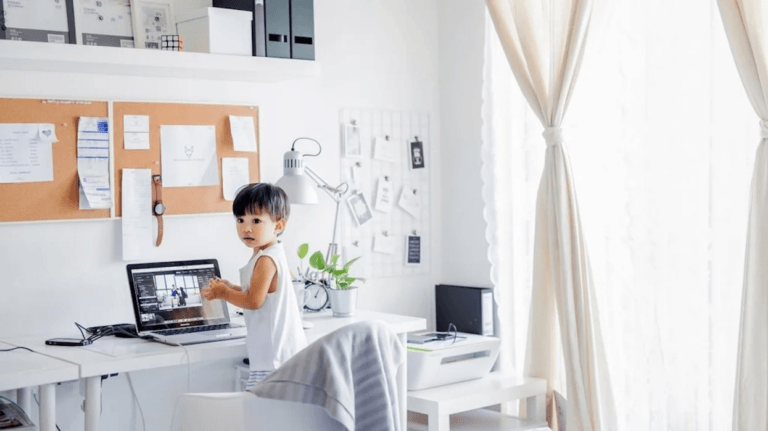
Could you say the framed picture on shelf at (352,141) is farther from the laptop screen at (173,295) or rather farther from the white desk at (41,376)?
the white desk at (41,376)

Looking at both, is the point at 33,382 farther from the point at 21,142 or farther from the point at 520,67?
the point at 520,67

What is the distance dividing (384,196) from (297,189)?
637 millimetres

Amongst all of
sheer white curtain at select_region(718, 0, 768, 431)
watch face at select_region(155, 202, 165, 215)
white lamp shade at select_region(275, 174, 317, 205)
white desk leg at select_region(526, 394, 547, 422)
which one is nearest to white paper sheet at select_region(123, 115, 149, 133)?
watch face at select_region(155, 202, 165, 215)

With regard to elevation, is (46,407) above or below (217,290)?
below

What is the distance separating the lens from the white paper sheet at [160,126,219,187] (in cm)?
303

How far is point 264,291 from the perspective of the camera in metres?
2.48

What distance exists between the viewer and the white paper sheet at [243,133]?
10.4 feet

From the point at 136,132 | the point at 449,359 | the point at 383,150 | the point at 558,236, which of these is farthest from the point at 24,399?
the point at 558,236

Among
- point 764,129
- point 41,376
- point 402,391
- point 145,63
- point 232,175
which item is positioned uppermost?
point 145,63

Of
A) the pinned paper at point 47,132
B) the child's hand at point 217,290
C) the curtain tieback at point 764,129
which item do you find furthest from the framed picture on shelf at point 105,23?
the curtain tieback at point 764,129

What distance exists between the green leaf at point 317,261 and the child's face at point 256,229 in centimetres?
59

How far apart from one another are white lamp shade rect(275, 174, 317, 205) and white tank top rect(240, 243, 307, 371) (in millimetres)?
478

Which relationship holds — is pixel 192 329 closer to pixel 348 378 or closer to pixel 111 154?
pixel 111 154

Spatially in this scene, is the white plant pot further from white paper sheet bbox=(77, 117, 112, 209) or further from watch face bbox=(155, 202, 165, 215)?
white paper sheet bbox=(77, 117, 112, 209)
